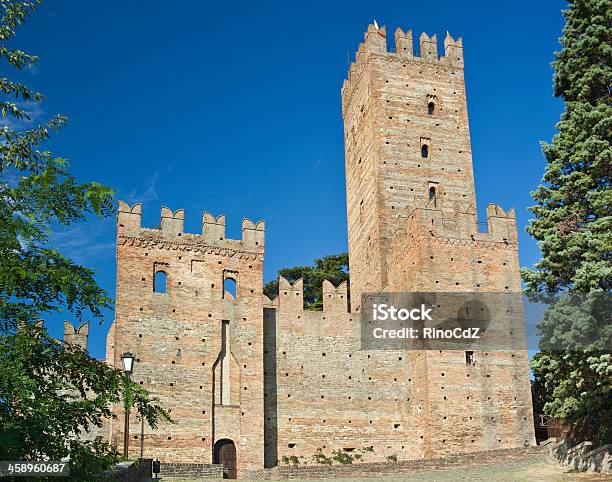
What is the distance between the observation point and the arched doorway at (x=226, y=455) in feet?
76.8

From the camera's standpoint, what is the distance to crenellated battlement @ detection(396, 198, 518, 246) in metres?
26.7

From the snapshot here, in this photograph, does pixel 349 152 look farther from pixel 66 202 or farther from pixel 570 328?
pixel 66 202

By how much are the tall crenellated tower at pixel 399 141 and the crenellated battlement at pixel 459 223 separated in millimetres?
2044

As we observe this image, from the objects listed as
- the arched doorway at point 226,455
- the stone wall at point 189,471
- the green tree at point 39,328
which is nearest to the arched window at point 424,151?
the arched doorway at point 226,455

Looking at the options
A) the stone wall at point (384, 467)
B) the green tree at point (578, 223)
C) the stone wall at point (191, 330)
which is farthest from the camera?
the stone wall at point (191, 330)

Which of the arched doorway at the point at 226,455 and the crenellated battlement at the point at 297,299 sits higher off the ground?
the crenellated battlement at the point at 297,299

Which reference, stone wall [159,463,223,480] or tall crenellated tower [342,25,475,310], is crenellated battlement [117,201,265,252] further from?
stone wall [159,463,223,480]

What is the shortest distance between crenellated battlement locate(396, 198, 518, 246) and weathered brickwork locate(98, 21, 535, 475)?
49mm

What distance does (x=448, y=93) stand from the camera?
3228cm

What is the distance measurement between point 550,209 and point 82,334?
54.3 feet

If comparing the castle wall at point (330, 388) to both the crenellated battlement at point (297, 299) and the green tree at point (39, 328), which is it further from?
the green tree at point (39, 328)

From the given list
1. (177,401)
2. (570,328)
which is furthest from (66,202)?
(177,401)

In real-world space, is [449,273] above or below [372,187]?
below

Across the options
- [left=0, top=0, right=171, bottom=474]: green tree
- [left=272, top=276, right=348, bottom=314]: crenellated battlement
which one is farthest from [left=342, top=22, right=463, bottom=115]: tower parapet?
[left=0, top=0, right=171, bottom=474]: green tree
